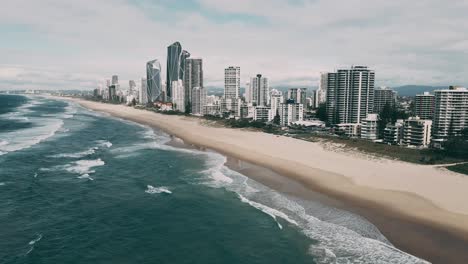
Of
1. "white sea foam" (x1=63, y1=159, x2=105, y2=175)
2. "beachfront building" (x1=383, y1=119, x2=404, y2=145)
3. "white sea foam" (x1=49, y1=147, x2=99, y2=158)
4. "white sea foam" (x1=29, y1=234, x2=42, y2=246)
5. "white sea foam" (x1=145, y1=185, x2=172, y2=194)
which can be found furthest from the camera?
"beachfront building" (x1=383, y1=119, x2=404, y2=145)

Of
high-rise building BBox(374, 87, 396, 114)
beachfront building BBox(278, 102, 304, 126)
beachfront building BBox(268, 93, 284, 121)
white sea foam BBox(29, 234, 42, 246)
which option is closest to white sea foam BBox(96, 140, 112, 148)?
white sea foam BBox(29, 234, 42, 246)

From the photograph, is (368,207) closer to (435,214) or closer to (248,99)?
(435,214)

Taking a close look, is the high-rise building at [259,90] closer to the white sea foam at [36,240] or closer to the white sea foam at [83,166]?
the white sea foam at [83,166]

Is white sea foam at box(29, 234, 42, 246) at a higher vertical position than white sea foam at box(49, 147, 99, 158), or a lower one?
lower

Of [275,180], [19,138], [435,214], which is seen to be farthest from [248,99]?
[435,214]

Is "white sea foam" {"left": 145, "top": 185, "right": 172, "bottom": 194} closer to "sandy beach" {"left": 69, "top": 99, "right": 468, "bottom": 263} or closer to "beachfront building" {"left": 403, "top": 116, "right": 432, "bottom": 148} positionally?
"sandy beach" {"left": 69, "top": 99, "right": 468, "bottom": 263}

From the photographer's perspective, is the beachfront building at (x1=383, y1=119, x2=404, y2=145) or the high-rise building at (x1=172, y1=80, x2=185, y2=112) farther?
the high-rise building at (x1=172, y1=80, x2=185, y2=112)
